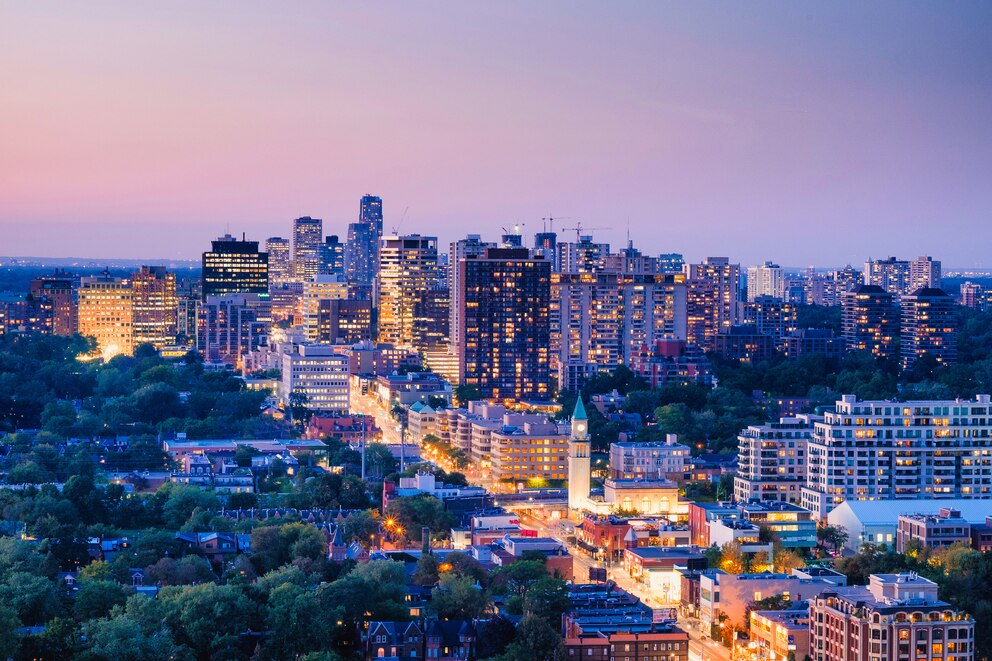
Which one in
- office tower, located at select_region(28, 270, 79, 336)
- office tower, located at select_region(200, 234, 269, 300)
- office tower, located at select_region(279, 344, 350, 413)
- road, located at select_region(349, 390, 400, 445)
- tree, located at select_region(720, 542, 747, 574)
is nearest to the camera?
tree, located at select_region(720, 542, 747, 574)

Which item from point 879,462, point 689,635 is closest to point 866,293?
point 879,462

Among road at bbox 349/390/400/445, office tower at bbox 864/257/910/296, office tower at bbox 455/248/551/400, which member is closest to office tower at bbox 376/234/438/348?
road at bbox 349/390/400/445

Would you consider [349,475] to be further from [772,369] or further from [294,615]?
[772,369]

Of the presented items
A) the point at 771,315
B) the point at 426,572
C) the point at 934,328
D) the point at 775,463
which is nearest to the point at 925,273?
the point at 771,315

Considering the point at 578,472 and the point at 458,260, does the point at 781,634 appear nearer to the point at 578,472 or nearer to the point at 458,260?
the point at 578,472

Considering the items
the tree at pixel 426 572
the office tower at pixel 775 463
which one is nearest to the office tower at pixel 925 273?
the office tower at pixel 775 463

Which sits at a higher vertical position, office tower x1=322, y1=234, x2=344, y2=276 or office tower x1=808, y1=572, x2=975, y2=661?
office tower x1=322, y1=234, x2=344, y2=276

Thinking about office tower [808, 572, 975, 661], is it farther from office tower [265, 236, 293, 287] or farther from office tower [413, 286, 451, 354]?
office tower [265, 236, 293, 287]
